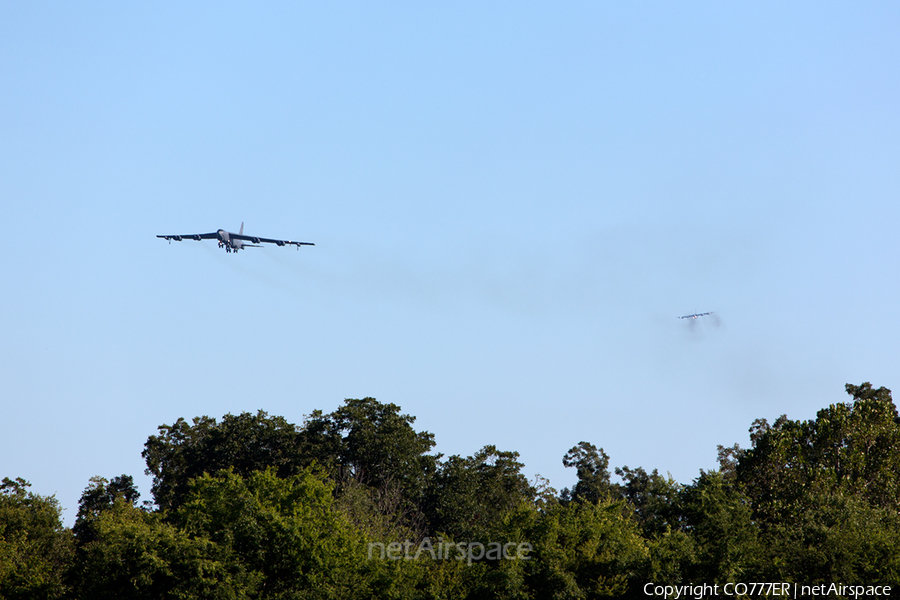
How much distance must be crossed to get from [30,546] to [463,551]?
31.0 meters

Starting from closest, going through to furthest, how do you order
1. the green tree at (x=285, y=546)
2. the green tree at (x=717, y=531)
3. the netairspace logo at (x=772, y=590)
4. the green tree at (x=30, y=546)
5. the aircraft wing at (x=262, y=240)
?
the netairspace logo at (x=772, y=590)
the green tree at (x=717, y=531)
the green tree at (x=285, y=546)
the green tree at (x=30, y=546)
the aircraft wing at (x=262, y=240)

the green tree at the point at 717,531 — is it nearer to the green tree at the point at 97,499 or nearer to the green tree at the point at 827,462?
the green tree at the point at 827,462

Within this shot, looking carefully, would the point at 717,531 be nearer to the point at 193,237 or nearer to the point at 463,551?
the point at 463,551

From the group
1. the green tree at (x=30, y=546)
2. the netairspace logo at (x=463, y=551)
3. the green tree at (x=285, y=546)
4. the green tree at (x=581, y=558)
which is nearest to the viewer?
the green tree at (x=581, y=558)

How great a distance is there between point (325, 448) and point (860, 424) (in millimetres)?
41083

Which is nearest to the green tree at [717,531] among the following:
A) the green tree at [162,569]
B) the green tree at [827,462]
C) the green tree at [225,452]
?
the green tree at [827,462]

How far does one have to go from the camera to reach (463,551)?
4916 centimetres

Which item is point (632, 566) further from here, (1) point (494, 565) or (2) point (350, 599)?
(2) point (350, 599)

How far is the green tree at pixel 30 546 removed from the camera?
174ft

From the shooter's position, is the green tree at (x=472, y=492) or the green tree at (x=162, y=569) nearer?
the green tree at (x=162, y=569)

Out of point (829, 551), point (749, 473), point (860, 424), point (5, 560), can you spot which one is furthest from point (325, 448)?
point (829, 551)

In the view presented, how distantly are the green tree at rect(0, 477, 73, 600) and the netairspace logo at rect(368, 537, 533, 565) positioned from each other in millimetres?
17114

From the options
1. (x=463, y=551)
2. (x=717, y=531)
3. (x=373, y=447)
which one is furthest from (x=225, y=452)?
(x=717, y=531)

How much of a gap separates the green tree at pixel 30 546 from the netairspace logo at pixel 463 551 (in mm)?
17114
